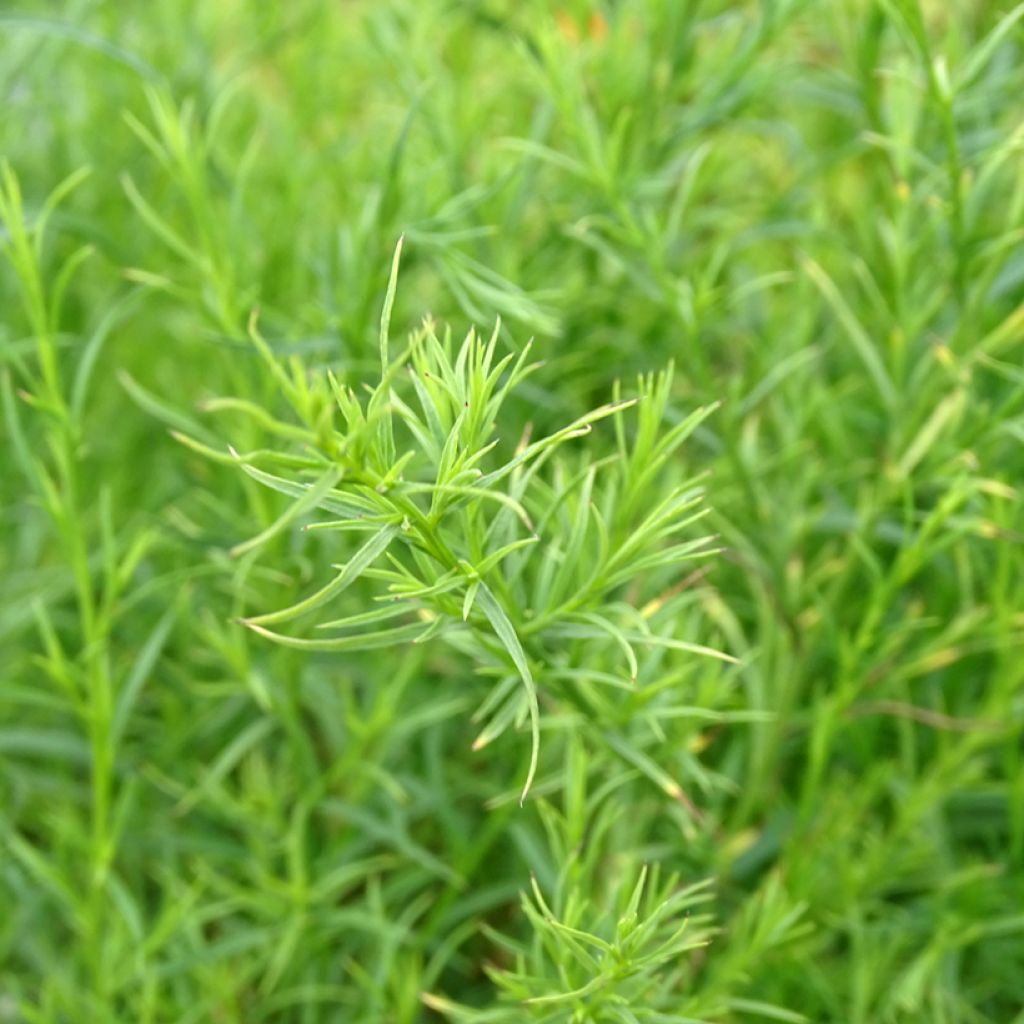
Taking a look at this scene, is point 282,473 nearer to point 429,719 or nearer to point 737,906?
point 429,719

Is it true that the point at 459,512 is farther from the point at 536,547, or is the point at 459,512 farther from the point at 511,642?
the point at 536,547

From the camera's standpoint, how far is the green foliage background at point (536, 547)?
928 millimetres

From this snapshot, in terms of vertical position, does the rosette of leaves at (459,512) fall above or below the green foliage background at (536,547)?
above

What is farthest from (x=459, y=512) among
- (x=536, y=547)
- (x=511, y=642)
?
(x=536, y=547)

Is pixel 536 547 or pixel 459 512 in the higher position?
pixel 459 512

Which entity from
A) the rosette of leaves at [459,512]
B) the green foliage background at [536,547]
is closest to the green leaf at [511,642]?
the rosette of leaves at [459,512]

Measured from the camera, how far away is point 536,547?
967mm

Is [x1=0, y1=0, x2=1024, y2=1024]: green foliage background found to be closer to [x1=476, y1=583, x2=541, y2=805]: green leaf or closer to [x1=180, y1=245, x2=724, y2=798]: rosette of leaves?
[x1=180, y1=245, x2=724, y2=798]: rosette of leaves

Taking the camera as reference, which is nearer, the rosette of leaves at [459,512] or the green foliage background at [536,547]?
the rosette of leaves at [459,512]

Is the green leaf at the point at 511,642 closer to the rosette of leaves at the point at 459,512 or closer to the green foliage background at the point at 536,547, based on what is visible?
the rosette of leaves at the point at 459,512

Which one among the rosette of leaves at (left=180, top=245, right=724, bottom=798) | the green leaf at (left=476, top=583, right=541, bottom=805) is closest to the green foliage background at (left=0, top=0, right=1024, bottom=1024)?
the rosette of leaves at (left=180, top=245, right=724, bottom=798)

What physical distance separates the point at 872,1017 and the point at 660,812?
0.70 feet

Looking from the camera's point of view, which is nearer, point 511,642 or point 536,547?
point 511,642

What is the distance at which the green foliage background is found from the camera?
0.93 metres
